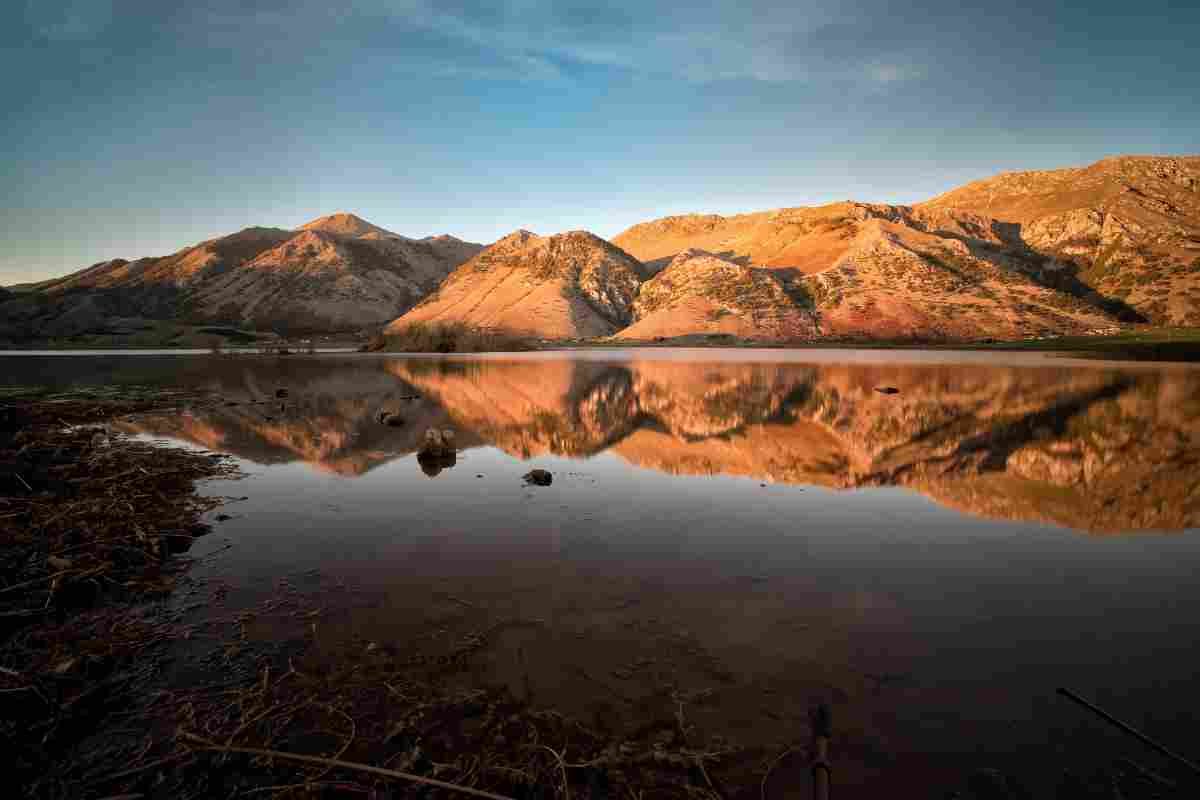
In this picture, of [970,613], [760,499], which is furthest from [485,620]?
[760,499]

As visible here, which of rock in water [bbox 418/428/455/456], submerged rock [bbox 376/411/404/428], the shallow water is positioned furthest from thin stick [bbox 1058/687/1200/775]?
submerged rock [bbox 376/411/404/428]

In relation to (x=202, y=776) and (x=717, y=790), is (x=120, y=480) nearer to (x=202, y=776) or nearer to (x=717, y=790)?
(x=202, y=776)

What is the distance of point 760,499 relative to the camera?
15.7 meters

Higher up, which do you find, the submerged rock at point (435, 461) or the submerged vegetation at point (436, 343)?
the submerged vegetation at point (436, 343)

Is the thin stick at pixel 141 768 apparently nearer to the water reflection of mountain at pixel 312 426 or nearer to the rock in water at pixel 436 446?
the water reflection of mountain at pixel 312 426

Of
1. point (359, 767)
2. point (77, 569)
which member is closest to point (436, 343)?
point (77, 569)

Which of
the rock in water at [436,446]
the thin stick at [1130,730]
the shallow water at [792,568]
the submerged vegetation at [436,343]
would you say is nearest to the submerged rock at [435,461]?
the rock in water at [436,446]

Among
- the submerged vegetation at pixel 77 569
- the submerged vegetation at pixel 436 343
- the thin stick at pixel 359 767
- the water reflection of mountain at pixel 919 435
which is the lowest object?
the water reflection of mountain at pixel 919 435

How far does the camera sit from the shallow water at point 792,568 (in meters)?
6.50

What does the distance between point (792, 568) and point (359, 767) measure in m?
8.40

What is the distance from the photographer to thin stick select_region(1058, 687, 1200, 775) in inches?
206

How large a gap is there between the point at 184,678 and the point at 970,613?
463 inches

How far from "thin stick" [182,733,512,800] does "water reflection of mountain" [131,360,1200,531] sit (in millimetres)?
14690

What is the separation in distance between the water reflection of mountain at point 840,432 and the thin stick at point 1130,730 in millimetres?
9232
